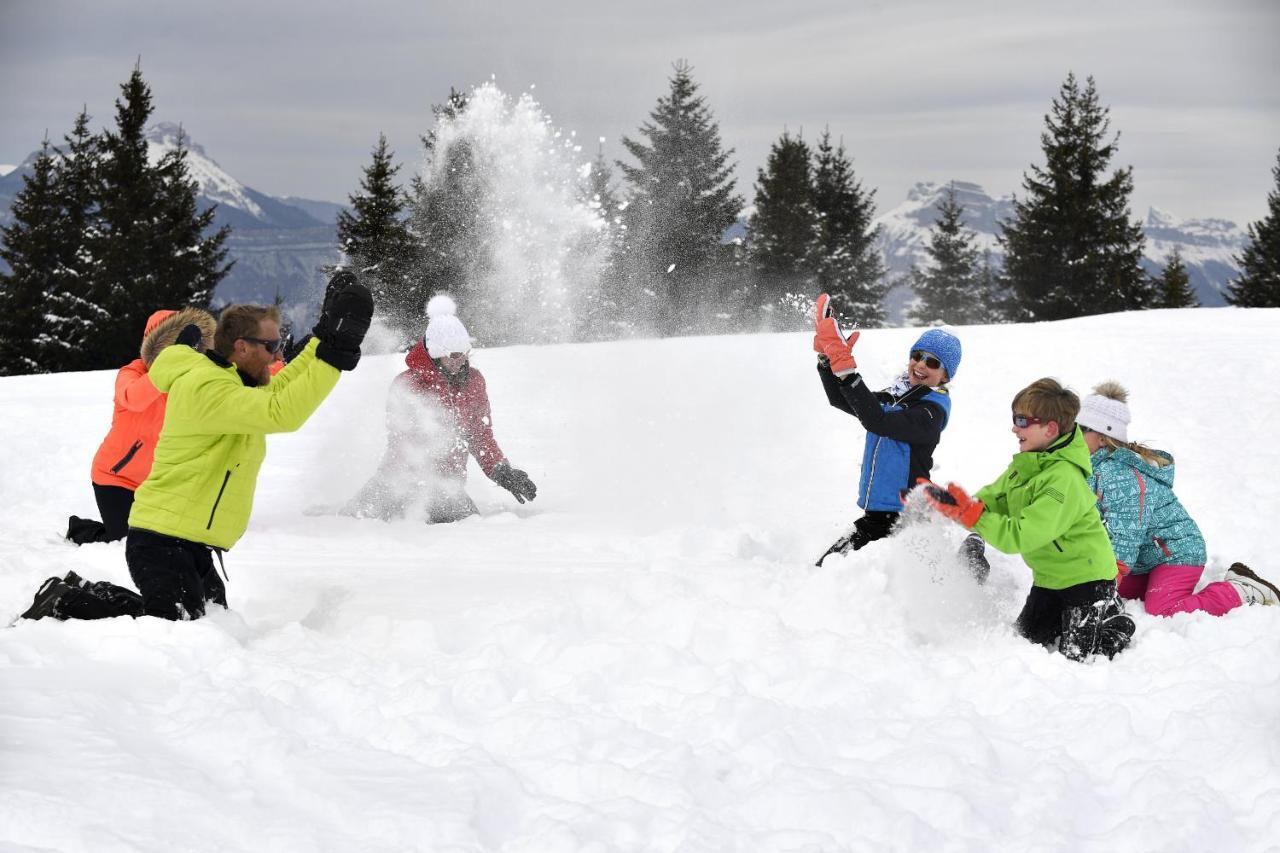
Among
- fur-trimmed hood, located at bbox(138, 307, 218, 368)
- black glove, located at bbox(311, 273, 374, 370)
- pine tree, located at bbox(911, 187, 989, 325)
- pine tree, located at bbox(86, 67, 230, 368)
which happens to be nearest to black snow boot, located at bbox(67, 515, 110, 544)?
fur-trimmed hood, located at bbox(138, 307, 218, 368)

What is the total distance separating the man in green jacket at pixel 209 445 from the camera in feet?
14.3

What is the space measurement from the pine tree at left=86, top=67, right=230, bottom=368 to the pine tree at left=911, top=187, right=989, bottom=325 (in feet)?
101

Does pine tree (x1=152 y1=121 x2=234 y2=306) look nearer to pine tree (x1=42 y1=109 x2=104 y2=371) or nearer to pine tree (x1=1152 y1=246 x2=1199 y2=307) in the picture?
pine tree (x1=42 y1=109 x2=104 y2=371)

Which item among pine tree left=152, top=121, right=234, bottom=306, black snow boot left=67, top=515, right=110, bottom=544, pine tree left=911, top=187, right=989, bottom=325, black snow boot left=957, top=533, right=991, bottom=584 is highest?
pine tree left=911, top=187, right=989, bottom=325

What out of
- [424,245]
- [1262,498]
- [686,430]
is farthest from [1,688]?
[424,245]

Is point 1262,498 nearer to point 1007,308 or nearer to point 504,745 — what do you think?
point 504,745

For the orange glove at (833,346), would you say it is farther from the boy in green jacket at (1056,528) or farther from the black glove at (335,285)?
the black glove at (335,285)

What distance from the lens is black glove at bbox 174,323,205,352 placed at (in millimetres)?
6398

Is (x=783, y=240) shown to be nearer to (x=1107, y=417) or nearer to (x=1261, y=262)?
(x=1261, y=262)

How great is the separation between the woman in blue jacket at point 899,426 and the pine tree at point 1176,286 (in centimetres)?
3817

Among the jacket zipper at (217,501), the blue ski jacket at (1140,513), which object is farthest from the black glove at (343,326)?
the blue ski jacket at (1140,513)

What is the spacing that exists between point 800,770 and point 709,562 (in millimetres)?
2828

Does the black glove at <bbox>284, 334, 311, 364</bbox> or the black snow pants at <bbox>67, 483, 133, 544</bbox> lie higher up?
the black glove at <bbox>284, 334, 311, 364</bbox>

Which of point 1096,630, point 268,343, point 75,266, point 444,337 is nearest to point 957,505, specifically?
point 1096,630
